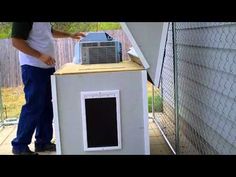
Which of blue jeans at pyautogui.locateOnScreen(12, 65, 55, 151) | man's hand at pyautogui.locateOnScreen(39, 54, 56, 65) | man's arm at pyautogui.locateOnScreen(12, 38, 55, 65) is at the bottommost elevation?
blue jeans at pyautogui.locateOnScreen(12, 65, 55, 151)

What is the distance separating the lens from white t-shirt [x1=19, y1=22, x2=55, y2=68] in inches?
136

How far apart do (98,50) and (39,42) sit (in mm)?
594

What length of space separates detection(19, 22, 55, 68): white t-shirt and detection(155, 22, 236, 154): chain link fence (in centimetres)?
122

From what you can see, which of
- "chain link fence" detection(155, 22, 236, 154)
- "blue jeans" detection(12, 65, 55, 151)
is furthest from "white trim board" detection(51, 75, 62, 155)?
"chain link fence" detection(155, 22, 236, 154)

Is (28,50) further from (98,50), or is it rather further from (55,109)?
(55,109)

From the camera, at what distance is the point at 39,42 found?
354cm

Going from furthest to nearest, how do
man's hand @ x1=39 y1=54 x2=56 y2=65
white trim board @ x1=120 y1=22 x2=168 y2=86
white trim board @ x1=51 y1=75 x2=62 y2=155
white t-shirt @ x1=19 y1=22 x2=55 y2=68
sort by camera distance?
white t-shirt @ x1=19 y1=22 x2=55 y2=68
man's hand @ x1=39 y1=54 x2=56 y2=65
white trim board @ x1=51 y1=75 x2=62 y2=155
white trim board @ x1=120 y1=22 x2=168 y2=86

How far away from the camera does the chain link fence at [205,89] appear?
8.33 feet

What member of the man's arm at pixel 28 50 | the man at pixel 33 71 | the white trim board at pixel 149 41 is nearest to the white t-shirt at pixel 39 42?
the man at pixel 33 71

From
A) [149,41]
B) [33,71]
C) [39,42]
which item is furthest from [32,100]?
[149,41]

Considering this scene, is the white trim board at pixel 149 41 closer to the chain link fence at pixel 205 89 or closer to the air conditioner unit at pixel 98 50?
the chain link fence at pixel 205 89

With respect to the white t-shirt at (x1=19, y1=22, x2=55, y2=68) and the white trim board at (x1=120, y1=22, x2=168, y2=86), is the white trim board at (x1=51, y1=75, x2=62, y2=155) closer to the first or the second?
the white trim board at (x1=120, y1=22, x2=168, y2=86)

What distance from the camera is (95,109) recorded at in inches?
109
